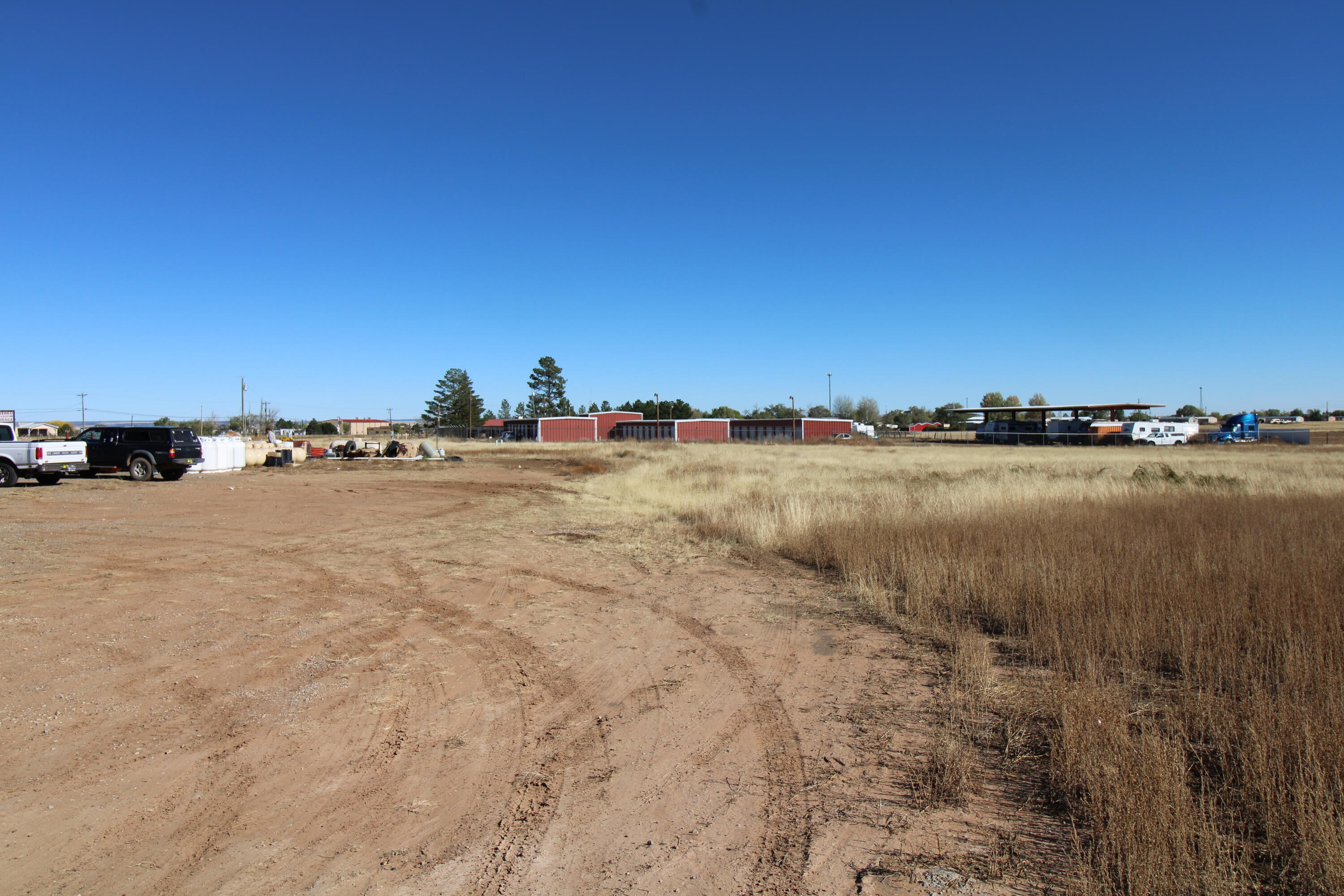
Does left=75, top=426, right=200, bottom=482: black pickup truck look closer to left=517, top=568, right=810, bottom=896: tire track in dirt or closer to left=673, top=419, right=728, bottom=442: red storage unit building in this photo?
left=517, top=568, right=810, bottom=896: tire track in dirt

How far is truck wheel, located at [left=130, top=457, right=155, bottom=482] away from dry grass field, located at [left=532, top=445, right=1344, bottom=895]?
2140 centimetres

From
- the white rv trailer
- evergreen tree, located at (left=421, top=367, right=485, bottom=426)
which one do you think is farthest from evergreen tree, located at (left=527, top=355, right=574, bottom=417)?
the white rv trailer

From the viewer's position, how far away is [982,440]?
72688 mm

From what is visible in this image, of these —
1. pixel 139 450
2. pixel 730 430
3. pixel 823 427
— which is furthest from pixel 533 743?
pixel 730 430

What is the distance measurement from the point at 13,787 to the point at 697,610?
663cm

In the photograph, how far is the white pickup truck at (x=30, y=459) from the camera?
2233cm

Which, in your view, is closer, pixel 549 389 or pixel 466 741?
pixel 466 741

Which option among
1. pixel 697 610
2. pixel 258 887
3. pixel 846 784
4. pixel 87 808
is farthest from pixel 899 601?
pixel 87 808

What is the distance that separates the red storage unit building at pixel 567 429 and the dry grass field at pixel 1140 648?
84.3m

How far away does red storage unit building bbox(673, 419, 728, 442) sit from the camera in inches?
3799

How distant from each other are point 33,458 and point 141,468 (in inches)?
143

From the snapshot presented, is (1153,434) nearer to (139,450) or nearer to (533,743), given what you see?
(533,743)

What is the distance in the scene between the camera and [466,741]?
5.21 metres

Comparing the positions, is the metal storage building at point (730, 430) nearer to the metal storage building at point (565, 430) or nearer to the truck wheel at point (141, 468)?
the metal storage building at point (565, 430)
